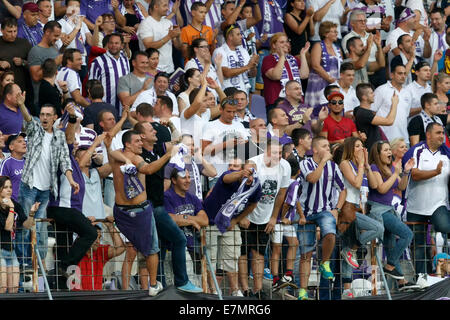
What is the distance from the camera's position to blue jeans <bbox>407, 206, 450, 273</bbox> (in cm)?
1448

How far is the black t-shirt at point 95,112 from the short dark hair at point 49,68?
0.75 meters

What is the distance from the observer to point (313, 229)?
45.5ft

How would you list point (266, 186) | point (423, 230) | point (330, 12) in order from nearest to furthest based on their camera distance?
point (266, 186), point (423, 230), point (330, 12)

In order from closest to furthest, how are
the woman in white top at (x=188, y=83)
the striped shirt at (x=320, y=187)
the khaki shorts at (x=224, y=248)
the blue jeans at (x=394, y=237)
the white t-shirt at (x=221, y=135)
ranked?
the khaki shorts at (x=224, y=248) < the striped shirt at (x=320, y=187) < the blue jeans at (x=394, y=237) < the white t-shirt at (x=221, y=135) < the woman in white top at (x=188, y=83)

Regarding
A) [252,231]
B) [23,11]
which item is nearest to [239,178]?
[252,231]

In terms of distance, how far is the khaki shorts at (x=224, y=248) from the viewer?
13438 mm

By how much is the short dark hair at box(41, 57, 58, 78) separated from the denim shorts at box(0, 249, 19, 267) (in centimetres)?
361

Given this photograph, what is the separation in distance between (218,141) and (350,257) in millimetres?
2225

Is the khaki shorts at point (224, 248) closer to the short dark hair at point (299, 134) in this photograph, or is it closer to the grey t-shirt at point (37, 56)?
the short dark hair at point (299, 134)

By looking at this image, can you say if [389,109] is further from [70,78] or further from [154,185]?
[154,185]

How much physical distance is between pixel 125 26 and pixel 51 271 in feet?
19.4

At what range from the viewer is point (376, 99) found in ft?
59.3

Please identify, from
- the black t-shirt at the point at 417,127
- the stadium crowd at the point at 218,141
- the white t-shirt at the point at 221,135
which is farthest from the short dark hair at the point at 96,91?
the black t-shirt at the point at 417,127

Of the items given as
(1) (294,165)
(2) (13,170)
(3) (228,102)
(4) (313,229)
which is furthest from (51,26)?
(4) (313,229)
